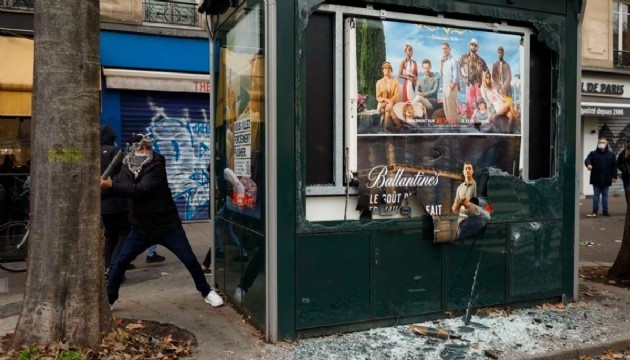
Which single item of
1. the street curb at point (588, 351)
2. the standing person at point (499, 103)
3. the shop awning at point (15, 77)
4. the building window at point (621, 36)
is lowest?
the street curb at point (588, 351)

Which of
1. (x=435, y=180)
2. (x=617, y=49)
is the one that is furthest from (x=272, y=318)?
(x=617, y=49)

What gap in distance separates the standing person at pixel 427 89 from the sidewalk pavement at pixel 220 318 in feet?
6.55

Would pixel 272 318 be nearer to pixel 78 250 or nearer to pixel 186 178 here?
pixel 78 250

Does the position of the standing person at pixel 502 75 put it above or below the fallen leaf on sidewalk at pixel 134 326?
above

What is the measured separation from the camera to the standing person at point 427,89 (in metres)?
5.07

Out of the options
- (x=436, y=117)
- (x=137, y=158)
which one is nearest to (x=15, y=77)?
(x=137, y=158)

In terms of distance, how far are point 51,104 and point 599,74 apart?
693 inches

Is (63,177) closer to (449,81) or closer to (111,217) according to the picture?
(111,217)

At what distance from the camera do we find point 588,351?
4.71m

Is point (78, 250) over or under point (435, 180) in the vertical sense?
under

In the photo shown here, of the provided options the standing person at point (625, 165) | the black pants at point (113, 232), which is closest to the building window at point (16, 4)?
the black pants at point (113, 232)

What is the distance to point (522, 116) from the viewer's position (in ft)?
18.4

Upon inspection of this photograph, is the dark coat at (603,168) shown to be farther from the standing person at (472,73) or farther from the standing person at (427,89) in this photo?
the standing person at (427,89)

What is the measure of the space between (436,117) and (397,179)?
2.20ft
